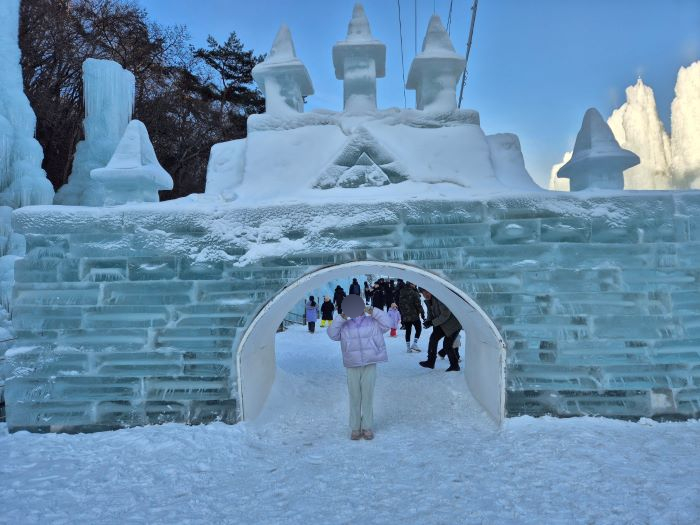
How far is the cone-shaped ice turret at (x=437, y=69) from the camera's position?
589 centimetres

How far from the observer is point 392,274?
5668mm

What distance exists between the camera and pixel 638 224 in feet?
15.5

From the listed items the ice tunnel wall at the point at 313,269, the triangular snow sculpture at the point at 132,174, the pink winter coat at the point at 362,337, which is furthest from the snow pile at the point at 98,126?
the pink winter coat at the point at 362,337

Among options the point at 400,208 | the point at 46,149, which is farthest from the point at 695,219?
the point at 46,149

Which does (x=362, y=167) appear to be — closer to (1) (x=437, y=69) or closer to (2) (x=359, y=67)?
(2) (x=359, y=67)

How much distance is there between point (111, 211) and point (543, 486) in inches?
186

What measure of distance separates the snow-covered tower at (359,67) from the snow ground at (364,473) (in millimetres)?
3918

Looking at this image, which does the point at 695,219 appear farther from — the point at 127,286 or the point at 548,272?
the point at 127,286

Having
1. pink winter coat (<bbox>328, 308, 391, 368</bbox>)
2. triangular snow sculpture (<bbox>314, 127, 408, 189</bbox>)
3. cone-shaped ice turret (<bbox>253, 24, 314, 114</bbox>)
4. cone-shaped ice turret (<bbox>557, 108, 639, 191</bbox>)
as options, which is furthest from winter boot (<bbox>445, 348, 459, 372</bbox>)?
cone-shaped ice turret (<bbox>253, 24, 314, 114</bbox>)

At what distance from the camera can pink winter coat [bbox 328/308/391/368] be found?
4.76 m

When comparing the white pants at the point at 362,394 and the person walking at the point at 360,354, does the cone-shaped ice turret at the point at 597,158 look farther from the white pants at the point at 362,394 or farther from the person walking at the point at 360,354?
the white pants at the point at 362,394

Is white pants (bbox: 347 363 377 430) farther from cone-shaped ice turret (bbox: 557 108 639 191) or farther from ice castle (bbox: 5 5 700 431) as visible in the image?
cone-shaped ice turret (bbox: 557 108 639 191)

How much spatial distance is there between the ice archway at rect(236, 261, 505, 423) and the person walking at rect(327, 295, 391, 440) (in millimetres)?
506

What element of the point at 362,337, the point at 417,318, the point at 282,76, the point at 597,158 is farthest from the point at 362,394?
the point at 417,318
